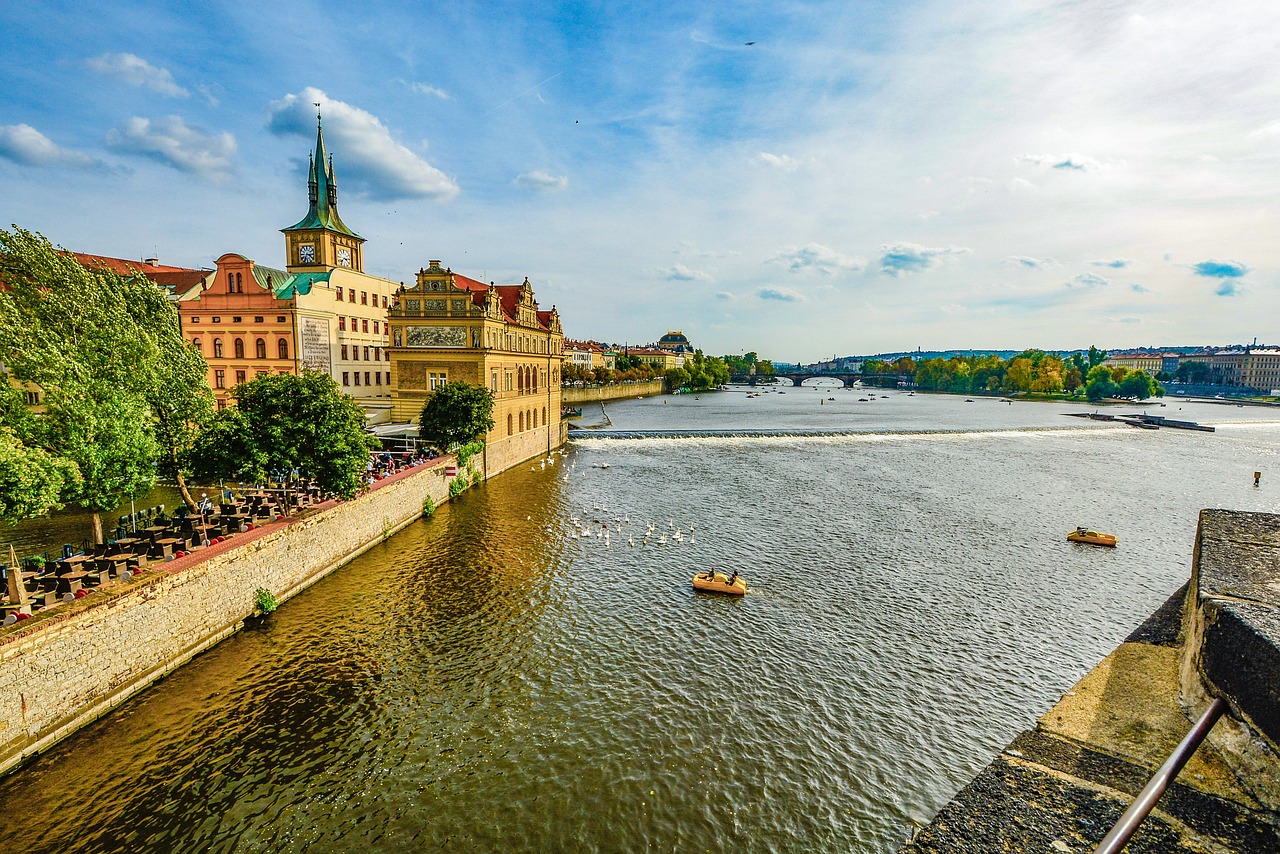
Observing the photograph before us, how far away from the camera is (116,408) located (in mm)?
21703

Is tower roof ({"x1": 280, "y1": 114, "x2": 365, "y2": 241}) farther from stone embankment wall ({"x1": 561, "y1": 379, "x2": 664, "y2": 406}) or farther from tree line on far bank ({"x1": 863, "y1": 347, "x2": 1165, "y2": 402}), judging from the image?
tree line on far bank ({"x1": 863, "y1": 347, "x2": 1165, "y2": 402})

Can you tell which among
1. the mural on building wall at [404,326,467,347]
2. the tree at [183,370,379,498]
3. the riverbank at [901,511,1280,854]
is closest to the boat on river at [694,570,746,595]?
the tree at [183,370,379,498]

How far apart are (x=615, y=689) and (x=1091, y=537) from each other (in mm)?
34689

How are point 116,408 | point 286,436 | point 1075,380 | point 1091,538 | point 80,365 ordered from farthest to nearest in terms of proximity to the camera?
1. point 1075,380
2. point 1091,538
3. point 286,436
4. point 116,408
5. point 80,365

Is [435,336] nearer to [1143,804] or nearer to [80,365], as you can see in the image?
[80,365]

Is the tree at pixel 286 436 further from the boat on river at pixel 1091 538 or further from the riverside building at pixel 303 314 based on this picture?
the boat on river at pixel 1091 538

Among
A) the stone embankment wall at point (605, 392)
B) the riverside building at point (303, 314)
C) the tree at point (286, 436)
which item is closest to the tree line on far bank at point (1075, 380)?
the stone embankment wall at point (605, 392)

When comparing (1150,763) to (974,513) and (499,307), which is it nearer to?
(974,513)

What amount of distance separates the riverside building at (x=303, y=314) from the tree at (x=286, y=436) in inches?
969

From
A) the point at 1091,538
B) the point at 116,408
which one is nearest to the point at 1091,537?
the point at 1091,538

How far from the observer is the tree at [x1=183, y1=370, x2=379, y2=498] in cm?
2708

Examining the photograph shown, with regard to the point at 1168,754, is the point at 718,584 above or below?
below

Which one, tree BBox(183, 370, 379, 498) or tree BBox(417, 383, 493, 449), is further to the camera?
tree BBox(417, 383, 493, 449)

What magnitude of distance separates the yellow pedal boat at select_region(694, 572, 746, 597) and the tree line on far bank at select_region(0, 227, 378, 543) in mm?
18145
